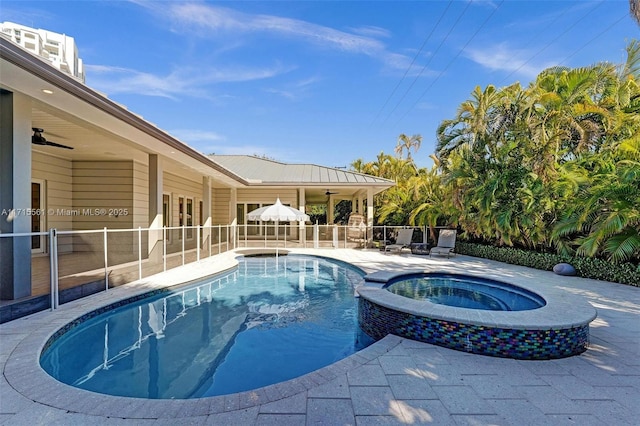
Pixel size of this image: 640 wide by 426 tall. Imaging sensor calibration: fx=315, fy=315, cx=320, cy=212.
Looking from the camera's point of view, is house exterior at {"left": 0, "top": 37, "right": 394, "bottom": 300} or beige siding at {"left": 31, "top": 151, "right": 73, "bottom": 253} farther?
beige siding at {"left": 31, "top": 151, "right": 73, "bottom": 253}

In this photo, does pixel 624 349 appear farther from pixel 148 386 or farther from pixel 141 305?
pixel 141 305

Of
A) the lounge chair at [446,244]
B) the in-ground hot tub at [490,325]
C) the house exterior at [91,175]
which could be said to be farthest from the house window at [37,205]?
the lounge chair at [446,244]

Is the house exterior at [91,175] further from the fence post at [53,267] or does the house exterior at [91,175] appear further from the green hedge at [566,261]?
the green hedge at [566,261]

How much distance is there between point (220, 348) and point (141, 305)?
2.53 metres

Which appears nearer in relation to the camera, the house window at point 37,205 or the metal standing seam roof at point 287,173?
the house window at point 37,205

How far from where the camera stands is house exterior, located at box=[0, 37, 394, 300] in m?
4.66

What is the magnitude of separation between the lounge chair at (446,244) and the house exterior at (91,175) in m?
3.50

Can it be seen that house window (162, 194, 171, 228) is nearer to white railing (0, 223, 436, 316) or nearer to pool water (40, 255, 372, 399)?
white railing (0, 223, 436, 316)

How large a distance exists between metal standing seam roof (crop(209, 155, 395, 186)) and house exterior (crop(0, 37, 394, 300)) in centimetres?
6

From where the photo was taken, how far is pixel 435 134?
1271cm

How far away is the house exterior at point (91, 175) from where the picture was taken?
4.66 metres

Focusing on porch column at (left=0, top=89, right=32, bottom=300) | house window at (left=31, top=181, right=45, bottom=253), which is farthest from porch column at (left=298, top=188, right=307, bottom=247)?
porch column at (left=0, top=89, right=32, bottom=300)

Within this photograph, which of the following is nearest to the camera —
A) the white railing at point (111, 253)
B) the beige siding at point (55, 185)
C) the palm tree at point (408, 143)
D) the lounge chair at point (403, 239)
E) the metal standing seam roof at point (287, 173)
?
the white railing at point (111, 253)

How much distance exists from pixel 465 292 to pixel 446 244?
20.1 feet
